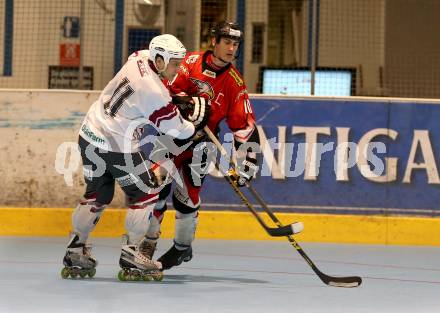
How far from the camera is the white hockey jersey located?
21.2 feet

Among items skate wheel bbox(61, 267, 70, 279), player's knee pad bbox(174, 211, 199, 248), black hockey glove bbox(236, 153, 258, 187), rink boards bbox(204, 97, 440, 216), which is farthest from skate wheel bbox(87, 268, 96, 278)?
rink boards bbox(204, 97, 440, 216)

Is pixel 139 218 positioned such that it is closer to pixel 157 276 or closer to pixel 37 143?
pixel 157 276

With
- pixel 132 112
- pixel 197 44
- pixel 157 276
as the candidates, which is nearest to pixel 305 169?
pixel 197 44

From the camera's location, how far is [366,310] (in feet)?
18.9

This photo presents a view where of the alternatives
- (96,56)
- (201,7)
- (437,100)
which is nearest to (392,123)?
(437,100)

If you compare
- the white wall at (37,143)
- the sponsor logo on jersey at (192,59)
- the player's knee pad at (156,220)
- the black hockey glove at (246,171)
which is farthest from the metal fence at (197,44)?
the player's knee pad at (156,220)

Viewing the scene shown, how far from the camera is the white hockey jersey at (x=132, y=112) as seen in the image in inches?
254

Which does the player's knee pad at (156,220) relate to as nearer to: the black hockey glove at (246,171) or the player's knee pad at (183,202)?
the player's knee pad at (183,202)

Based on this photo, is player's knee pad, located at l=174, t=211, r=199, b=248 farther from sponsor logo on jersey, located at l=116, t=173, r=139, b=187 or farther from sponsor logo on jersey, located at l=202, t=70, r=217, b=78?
sponsor logo on jersey, located at l=202, t=70, r=217, b=78

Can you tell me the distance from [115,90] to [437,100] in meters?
3.57

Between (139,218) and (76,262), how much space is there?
1.59 ft

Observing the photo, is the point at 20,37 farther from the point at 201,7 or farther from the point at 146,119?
the point at 146,119

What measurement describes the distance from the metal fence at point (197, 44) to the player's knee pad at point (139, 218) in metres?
3.07

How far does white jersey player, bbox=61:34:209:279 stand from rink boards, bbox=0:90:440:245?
2.30 m
